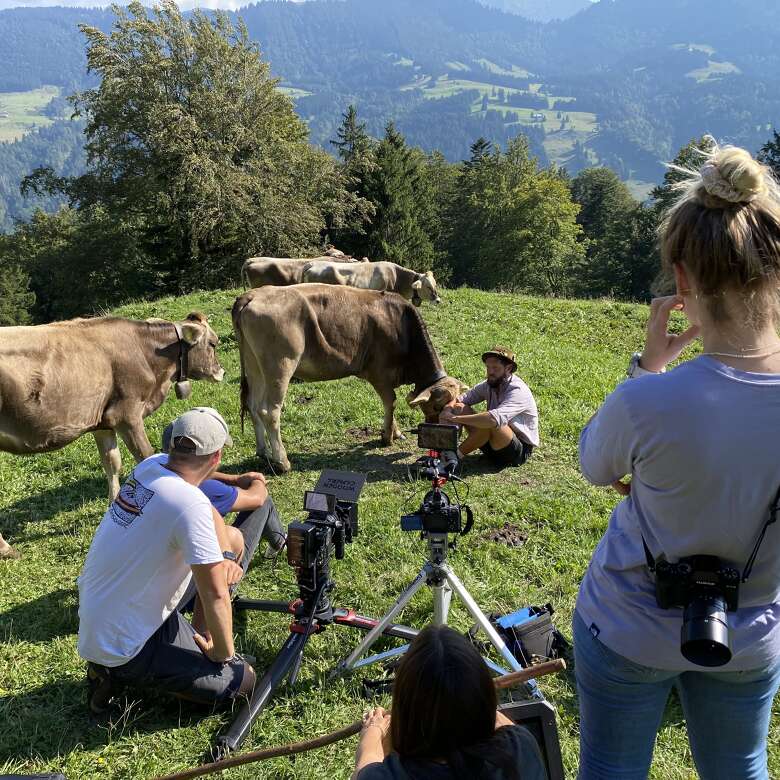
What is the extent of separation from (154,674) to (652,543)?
9.98 ft

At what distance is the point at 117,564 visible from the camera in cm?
369

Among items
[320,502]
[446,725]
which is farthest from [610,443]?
[320,502]

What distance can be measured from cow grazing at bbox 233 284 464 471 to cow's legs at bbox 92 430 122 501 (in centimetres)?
161

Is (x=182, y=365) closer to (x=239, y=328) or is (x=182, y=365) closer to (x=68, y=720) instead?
(x=239, y=328)

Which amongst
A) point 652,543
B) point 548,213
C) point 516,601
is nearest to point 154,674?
point 516,601

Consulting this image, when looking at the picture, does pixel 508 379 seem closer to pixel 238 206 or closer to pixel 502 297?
pixel 502 297

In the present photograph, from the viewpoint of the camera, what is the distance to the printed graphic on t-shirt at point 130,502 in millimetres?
3668

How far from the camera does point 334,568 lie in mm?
5566

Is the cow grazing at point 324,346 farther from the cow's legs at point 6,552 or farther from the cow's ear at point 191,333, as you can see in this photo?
the cow's legs at point 6,552

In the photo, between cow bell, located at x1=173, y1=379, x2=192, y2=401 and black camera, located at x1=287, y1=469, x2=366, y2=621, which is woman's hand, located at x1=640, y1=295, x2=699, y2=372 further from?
cow bell, located at x1=173, y1=379, x2=192, y2=401

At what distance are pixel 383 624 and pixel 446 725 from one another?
2193 millimetres

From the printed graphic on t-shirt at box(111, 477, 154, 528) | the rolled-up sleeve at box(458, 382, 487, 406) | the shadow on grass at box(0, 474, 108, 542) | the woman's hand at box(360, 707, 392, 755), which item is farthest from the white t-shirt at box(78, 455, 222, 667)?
the rolled-up sleeve at box(458, 382, 487, 406)

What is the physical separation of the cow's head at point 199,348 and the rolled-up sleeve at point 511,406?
3.38m

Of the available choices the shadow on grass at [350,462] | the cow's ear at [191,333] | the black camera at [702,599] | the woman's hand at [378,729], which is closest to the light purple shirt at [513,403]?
the shadow on grass at [350,462]
